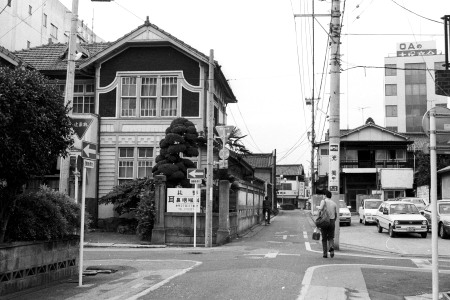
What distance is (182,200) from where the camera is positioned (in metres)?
19.1

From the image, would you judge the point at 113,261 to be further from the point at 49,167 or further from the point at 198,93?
the point at 198,93

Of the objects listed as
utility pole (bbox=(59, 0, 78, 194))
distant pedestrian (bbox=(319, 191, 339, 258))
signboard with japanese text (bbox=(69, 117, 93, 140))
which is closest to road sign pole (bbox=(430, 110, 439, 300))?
signboard with japanese text (bbox=(69, 117, 93, 140))

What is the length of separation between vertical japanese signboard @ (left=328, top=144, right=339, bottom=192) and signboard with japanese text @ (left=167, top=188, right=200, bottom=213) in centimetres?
515

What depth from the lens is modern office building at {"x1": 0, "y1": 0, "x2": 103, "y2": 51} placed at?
38000 mm

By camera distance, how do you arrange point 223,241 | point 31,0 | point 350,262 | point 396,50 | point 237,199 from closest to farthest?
point 350,262
point 223,241
point 237,199
point 31,0
point 396,50

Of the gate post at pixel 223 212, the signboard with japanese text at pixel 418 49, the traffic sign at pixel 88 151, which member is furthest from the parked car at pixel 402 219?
the signboard with japanese text at pixel 418 49

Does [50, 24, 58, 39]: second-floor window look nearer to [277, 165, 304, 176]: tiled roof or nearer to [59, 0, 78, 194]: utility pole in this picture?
[59, 0, 78, 194]: utility pole

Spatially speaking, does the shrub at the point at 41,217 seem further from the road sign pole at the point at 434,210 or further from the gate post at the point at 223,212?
the gate post at the point at 223,212

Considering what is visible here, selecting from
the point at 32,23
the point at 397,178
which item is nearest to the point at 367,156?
the point at 397,178

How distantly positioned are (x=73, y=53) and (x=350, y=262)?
1034 cm

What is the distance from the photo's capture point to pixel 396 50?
244 ft

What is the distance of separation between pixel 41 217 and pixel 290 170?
82.9 metres

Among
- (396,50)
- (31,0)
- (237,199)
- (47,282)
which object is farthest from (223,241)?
(396,50)

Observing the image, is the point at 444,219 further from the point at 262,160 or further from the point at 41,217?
the point at 262,160
